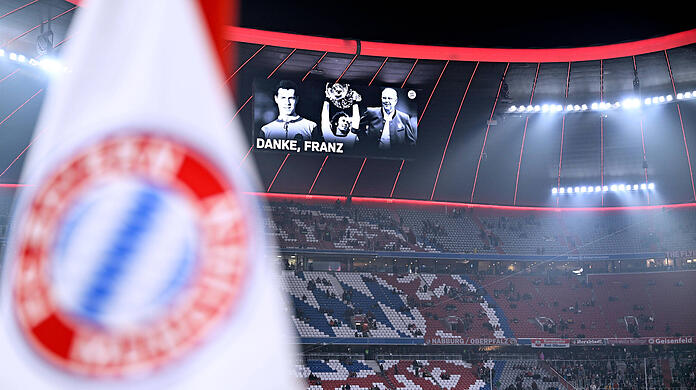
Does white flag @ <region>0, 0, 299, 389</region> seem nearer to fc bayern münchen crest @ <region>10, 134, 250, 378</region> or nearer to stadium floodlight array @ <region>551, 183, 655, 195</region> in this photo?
fc bayern münchen crest @ <region>10, 134, 250, 378</region>

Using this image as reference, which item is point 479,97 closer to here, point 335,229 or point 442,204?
point 335,229

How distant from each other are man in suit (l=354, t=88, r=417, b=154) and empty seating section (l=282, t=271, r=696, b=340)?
8895mm

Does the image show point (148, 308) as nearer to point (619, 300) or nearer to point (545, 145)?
point (545, 145)

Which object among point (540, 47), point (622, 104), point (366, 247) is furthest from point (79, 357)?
point (366, 247)

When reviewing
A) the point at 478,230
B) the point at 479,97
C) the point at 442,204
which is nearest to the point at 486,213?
the point at 478,230

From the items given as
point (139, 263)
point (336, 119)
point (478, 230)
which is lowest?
point (139, 263)

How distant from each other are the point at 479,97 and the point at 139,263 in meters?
30.6

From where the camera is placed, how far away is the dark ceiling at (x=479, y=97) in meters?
21.7

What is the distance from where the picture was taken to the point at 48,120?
176 centimetres

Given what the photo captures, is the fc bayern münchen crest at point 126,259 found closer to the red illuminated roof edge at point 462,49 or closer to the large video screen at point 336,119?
the red illuminated roof edge at point 462,49

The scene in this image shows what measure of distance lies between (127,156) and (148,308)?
0.35 meters

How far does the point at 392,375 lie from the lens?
30828mm

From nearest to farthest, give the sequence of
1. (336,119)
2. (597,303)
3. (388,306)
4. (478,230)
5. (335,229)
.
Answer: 1. (336,119)
2. (388,306)
3. (335,229)
4. (597,303)
5. (478,230)

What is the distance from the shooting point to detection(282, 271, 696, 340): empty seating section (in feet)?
109
